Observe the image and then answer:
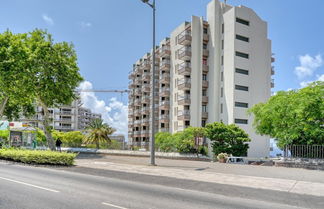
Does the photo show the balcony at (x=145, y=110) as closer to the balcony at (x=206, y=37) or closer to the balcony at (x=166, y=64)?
the balcony at (x=166, y=64)

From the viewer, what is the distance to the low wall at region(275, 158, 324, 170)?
17.4 m

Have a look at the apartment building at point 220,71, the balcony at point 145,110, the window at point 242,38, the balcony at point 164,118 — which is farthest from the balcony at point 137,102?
the window at point 242,38

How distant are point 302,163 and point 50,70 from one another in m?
24.9

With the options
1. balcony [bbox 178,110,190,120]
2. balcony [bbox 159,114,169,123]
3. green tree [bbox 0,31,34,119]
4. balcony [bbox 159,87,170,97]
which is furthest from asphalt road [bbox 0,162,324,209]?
balcony [bbox 159,87,170,97]

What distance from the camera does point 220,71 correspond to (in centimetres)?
4719

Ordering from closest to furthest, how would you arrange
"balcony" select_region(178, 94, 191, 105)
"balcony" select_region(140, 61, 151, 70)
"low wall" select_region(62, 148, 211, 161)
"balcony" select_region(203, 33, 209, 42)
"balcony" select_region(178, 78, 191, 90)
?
"low wall" select_region(62, 148, 211, 161) → "balcony" select_region(178, 94, 191, 105) → "balcony" select_region(178, 78, 191, 90) → "balcony" select_region(203, 33, 209, 42) → "balcony" select_region(140, 61, 151, 70)

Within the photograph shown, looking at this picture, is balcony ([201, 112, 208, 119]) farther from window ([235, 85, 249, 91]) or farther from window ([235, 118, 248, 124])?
window ([235, 85, 249, 91])

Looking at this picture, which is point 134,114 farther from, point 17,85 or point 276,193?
point 276,193

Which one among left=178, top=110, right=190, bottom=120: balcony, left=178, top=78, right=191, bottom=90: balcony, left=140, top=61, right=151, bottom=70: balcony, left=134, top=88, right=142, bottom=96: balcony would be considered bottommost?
left=178, top=110, right=190, bottom=120: balcony

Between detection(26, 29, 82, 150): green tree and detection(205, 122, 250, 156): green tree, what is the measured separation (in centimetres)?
1617

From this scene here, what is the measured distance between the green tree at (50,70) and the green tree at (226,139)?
1617cm

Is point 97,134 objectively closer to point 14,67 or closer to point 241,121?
point 14,67

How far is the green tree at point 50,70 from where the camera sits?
27.7 metres

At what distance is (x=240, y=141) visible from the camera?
2755 centimetres
